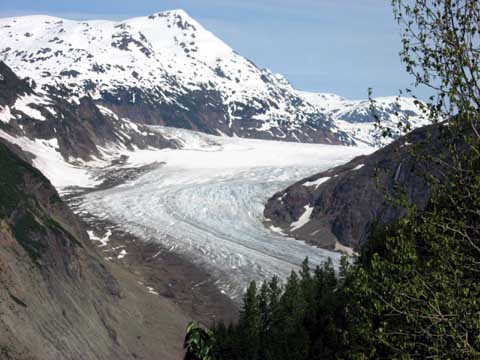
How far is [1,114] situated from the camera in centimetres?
19188

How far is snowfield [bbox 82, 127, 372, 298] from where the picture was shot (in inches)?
4072

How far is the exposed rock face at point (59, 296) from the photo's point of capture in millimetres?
58031

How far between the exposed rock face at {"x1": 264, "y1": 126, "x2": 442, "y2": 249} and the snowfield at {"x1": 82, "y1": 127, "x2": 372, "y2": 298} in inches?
224

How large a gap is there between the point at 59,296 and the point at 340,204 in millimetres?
80178

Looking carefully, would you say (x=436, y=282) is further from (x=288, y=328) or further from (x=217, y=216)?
(x=217, y=216)

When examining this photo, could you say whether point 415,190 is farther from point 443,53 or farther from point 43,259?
point 443,53

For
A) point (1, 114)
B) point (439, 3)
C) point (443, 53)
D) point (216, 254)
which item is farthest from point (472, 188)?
point (1, 114)

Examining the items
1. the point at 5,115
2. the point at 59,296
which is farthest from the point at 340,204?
the point at 5,115

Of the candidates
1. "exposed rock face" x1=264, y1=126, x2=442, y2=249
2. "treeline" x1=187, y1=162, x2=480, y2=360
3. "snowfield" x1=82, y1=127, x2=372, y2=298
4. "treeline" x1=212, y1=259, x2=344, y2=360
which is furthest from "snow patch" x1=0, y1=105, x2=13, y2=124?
"treeline" x1=187, y1=162, x2=480, y2=360

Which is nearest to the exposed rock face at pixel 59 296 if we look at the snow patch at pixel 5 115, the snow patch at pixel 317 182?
the snow patch at pixel 317 182

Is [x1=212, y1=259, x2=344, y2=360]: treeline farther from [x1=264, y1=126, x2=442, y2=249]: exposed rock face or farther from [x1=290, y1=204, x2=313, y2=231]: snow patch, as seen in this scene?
[x1=290, y1=204, x2=313, y2=231]: snow patch

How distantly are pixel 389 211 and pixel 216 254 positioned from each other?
134 feet

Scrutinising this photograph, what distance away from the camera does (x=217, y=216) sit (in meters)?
132

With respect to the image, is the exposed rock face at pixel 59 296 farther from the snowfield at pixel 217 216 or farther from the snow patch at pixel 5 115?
the snow patch at pixel 5 115
